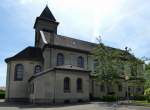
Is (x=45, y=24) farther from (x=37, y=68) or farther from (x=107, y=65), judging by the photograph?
(x=107, y=65)

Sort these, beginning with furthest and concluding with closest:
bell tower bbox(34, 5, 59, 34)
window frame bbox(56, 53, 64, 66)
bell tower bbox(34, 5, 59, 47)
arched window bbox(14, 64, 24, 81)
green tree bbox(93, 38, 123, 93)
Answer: bell tower bbox(34, 5, 59, 34), bell tower bbox(34, 5, 59, 47), window frame bbox(56, 53, 64, 66), arched window bbox(14, 64, 24, 81), green tree bbox(93, 38, 123, 93)

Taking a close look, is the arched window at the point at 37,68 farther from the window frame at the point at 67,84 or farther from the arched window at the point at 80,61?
the window frame at the point at 67,84

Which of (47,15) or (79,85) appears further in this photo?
(47,15)

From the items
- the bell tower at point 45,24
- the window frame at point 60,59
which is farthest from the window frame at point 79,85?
the bell tower at point 45,24

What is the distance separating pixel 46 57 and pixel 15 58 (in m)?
5.36

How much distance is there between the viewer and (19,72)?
37062mm

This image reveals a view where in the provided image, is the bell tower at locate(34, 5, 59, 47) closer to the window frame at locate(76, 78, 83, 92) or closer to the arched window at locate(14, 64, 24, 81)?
the arched window at locate(14, 64, 24, 81)

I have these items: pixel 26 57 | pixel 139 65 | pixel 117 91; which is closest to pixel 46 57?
pixel 26 57

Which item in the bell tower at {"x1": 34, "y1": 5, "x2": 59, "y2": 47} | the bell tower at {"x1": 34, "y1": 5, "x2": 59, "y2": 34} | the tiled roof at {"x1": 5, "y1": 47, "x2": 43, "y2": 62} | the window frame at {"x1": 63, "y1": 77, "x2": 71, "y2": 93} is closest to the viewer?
the window frame at {"x1": 63, "y1": 77, "x2": 71, "y2": 93}

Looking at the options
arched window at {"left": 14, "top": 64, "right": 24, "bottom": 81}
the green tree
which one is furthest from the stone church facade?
the green tree

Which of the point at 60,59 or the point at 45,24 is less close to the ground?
the point at 45,24

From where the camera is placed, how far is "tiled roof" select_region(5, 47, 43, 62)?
121ft

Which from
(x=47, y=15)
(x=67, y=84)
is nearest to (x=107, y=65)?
A: (x=67, y=84)

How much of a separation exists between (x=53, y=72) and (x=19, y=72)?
911cm
